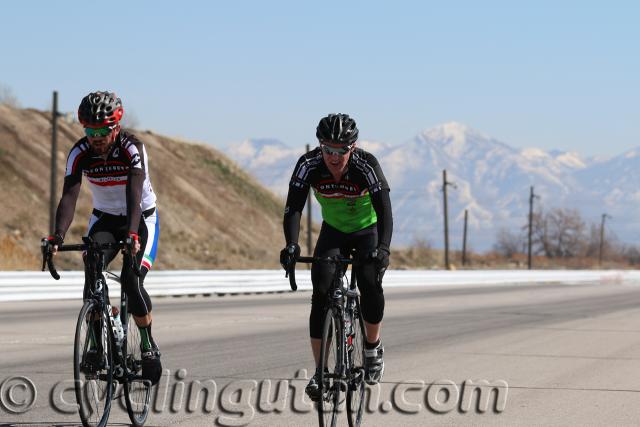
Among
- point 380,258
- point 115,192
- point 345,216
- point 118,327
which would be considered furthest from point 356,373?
point 115,192

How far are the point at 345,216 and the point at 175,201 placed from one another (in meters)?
68.9

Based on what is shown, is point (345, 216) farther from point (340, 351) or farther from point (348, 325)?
point (340, 351)

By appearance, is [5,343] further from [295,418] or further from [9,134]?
[9,134]

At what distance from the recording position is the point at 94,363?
6965 mm

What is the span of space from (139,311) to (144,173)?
916 mm

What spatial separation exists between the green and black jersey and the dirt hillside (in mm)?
39298

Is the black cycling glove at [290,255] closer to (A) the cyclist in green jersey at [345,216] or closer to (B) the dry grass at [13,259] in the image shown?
(A) the cyclist in green jersey at [345,216]

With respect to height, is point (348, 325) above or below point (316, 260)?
below

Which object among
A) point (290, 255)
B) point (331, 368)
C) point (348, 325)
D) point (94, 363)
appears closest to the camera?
point (94, 363)

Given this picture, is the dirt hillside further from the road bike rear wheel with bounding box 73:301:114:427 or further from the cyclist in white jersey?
the road bike rear wheel with bounding box 73:301:114:427

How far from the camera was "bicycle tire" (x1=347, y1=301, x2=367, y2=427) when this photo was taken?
7277 millimetres

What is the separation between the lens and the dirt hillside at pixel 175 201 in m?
61.5

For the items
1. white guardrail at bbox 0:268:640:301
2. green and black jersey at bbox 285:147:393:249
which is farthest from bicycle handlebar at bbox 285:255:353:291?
white guardrail at bbox 0:268:640:301

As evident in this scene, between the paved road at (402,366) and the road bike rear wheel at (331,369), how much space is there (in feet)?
3.19
